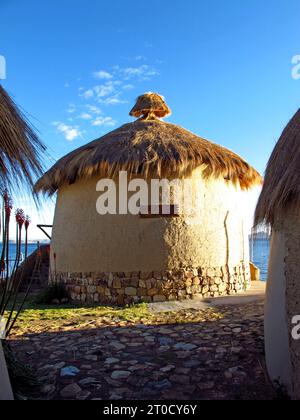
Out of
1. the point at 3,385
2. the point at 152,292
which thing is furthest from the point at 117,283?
the point at 3,385

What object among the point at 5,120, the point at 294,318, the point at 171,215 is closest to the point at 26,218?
the point at 5,120

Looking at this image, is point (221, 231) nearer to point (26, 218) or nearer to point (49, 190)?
point (49, 190)

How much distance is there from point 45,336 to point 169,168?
352 cm

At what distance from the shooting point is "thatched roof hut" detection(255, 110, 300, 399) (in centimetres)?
266

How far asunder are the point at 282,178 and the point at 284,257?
2.10 feet

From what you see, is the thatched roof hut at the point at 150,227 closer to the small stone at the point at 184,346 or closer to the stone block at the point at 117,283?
the stone block at the point at 117,283

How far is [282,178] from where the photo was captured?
2797 mm

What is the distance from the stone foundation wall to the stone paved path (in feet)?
4.53

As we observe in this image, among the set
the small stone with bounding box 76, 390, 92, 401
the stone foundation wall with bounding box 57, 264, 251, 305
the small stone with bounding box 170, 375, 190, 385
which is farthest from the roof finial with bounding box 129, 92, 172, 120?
the small stone with bounding box 76, 390, 92, 401

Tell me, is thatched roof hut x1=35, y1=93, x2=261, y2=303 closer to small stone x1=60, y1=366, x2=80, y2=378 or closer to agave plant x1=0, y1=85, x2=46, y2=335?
small stone x1=60, y1=366, x2=80, y2=378

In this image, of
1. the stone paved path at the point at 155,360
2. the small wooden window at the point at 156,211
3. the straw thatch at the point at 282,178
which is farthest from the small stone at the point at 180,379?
the small wooden window at the point at 156,211

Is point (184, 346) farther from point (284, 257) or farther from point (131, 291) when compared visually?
point (131, 291)

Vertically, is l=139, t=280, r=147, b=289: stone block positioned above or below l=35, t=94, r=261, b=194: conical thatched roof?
below
